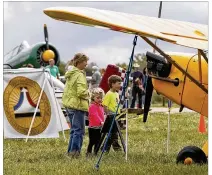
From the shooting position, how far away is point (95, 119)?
891 cm

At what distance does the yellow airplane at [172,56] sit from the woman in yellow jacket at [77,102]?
→ 961 millimetres

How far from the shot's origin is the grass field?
7.00 m

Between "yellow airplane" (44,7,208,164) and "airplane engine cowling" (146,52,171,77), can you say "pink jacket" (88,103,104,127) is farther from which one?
"airplane engine cowling" (146,52,171,77)

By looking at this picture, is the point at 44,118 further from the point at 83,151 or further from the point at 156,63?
the point at 156,63

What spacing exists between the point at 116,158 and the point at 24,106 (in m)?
3.34

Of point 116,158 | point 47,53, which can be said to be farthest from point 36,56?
point 116,158

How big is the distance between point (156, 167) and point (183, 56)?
1638 mm

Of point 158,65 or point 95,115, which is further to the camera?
point 95,115

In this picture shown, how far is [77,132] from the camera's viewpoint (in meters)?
8.52

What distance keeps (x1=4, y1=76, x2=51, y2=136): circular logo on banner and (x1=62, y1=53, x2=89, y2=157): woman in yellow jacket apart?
7.64 feet

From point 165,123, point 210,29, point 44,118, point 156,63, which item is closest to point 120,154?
point 156,63

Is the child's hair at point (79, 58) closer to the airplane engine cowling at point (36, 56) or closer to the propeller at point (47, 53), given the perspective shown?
the propeller at point (47, 53)

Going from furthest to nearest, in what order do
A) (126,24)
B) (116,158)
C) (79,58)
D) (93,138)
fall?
1. (93,138)
2. (79,58)
3. (116,158)
4. (126,24)

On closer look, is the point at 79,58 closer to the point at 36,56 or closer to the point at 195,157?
the point at 195,157
